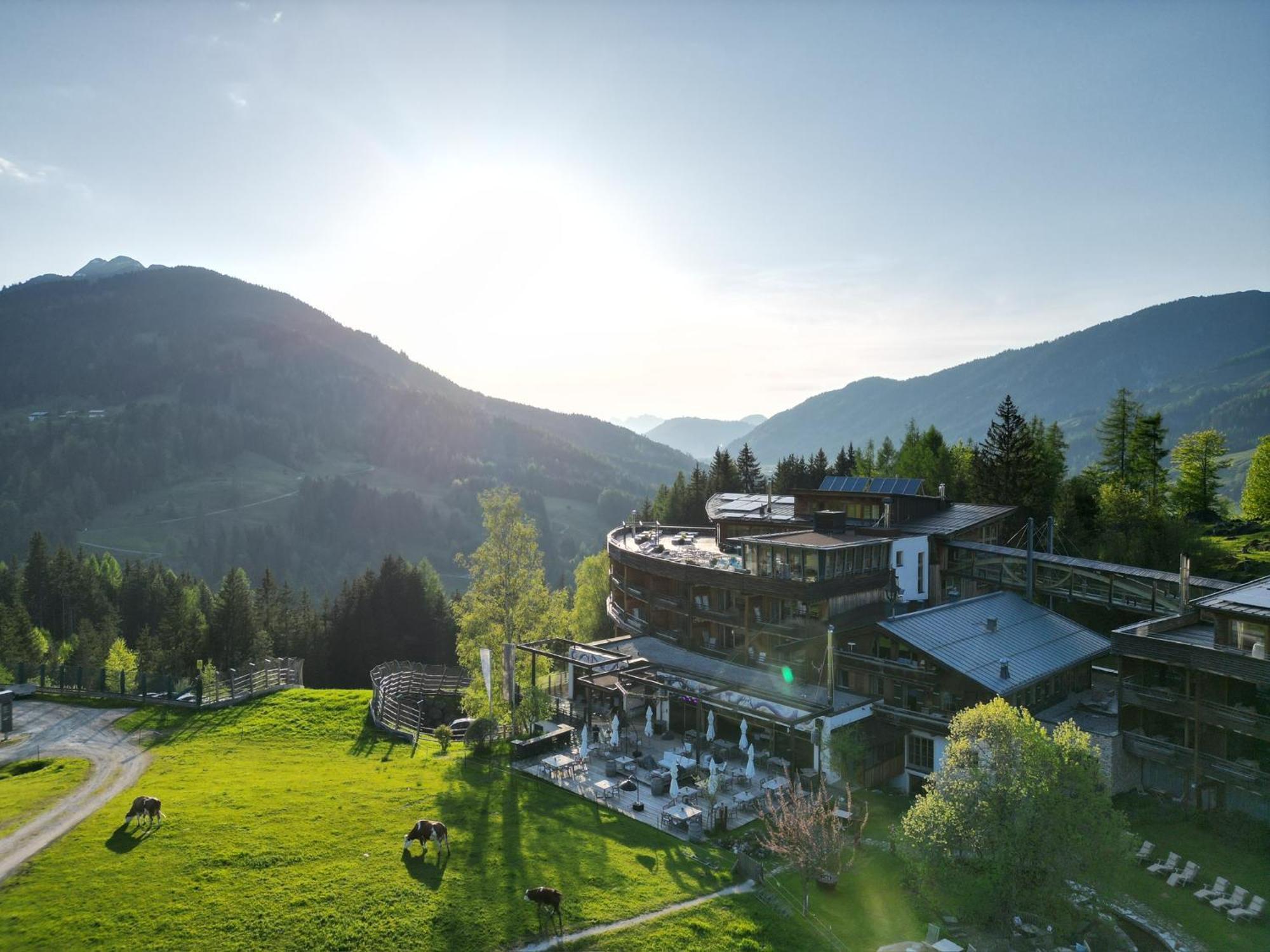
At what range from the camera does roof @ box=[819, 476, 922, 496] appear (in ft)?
179

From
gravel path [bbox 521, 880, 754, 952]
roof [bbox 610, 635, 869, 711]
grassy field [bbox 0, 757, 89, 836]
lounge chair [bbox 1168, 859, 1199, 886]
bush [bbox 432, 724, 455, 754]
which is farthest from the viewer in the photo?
bush [bbox 432, 724, 455, 754]

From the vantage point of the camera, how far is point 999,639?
41.5 metres

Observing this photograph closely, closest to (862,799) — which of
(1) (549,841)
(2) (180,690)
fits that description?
(1) (549,841)

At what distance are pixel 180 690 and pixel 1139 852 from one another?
5601 cm

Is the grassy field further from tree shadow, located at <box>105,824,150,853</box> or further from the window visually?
the window

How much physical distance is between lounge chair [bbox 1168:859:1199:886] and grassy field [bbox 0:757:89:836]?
141ft

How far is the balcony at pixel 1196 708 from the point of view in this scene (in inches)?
1231

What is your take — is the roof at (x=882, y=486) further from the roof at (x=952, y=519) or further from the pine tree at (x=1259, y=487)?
the pine tree at (x=1259, y=487)

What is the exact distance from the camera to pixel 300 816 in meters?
26.3

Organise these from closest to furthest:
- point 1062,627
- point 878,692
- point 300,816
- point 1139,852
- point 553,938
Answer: point 553,938
point 300,816
point 1139,852
point 878,692
point 1062,627

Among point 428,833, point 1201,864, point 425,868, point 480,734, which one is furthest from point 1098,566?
point 425,868

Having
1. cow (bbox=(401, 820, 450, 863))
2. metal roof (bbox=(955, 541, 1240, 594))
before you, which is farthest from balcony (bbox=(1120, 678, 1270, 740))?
cow (bbox=(401, 820, 450, 863))

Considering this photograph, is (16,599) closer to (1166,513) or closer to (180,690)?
(180,690)

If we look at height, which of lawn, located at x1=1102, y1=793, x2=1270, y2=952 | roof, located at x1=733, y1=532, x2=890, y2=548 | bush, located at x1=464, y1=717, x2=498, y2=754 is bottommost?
lawn, located at x1=1102, y1=793, x2=1270, y2=952
